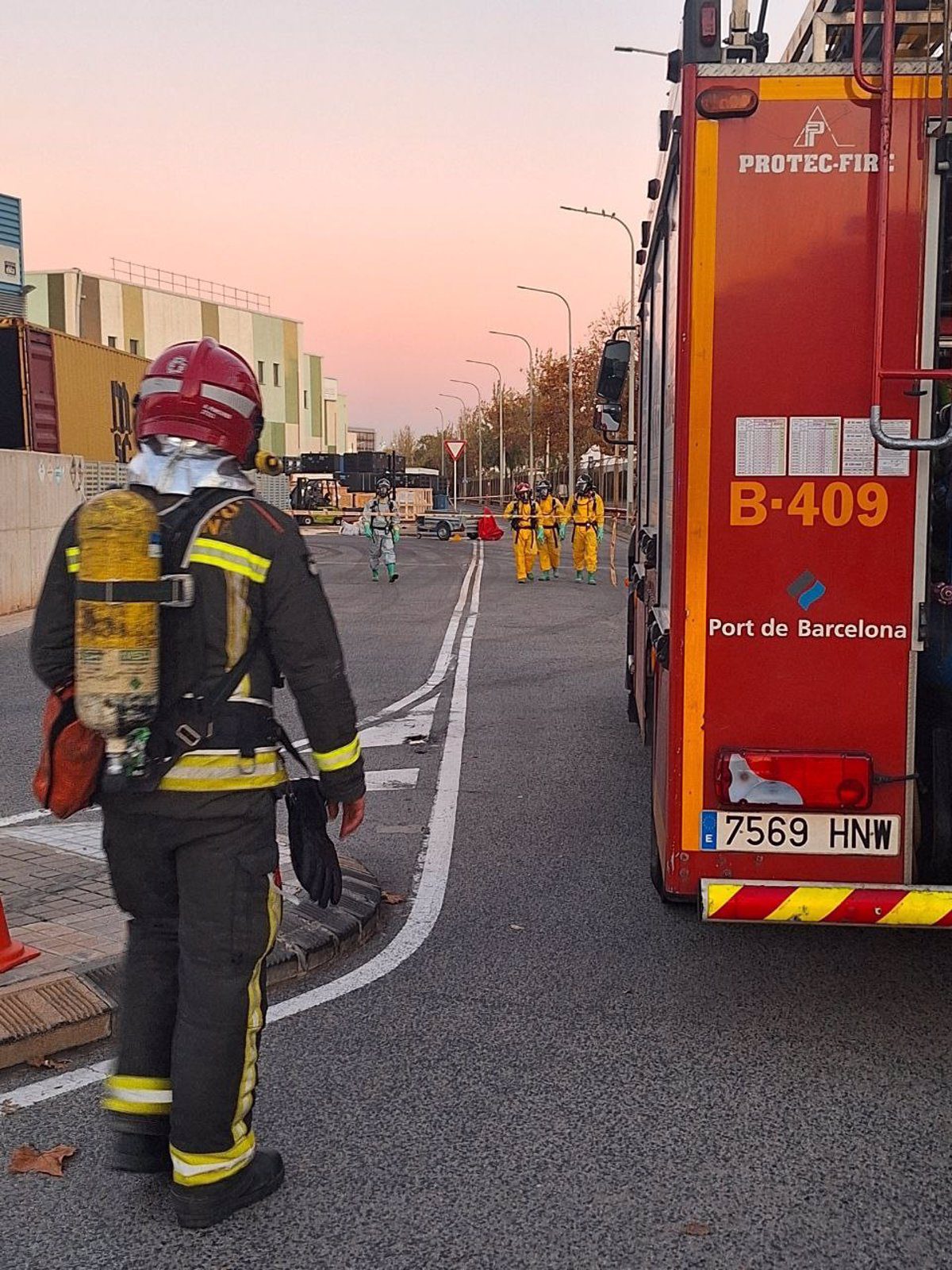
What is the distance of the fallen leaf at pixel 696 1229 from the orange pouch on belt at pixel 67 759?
1.78m

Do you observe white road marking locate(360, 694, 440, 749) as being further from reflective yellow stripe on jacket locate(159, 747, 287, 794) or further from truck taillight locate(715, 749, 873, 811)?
reflective yellow stripe on jacket locate(159, 747, 287, 794)

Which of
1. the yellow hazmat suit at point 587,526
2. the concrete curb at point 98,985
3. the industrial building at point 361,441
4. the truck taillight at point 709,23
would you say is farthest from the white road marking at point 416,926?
the industrial building at point 361,441

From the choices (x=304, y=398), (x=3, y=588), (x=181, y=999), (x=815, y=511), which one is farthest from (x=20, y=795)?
(x=304, y=398)

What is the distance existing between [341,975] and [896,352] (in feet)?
9.53

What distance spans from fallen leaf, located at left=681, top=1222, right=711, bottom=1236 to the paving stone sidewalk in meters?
1.99

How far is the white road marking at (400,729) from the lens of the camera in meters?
9.16

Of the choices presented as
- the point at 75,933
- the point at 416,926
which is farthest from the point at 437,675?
the point at 75,933

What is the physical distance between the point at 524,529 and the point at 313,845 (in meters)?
21.6

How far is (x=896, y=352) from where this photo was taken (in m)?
3.70

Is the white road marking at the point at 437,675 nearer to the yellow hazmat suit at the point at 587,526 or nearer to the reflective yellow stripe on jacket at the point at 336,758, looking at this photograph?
the yellow hazmat suit at the point at 587,526

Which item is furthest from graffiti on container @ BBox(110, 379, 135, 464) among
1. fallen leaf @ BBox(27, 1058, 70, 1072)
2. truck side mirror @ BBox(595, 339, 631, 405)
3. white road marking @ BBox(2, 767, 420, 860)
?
fallen leaf @ BBox(27, 1058, 70, 1072)

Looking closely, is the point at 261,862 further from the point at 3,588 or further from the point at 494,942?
the point at 3,588

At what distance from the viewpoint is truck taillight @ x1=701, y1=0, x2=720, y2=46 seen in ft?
12.1

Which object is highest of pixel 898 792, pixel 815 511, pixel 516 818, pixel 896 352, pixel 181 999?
pixel 896 352
